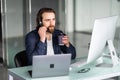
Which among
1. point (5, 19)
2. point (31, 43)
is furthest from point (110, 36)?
point (5, 19)

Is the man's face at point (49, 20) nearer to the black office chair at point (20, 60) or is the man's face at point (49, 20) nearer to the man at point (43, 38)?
the man at point (43, 38)

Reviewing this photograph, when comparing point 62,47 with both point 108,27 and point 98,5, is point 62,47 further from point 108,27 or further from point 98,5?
point 98,5

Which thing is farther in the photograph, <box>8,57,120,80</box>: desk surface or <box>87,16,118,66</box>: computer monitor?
<box>87,16,118,66</box>: computer monitor

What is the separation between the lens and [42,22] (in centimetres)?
292

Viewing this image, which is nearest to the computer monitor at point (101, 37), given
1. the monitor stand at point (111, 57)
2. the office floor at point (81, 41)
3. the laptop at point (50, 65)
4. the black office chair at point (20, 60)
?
the monitor stand at point (111, 57)

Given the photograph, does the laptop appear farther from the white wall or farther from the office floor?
the office floor

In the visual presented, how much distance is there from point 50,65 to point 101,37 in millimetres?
553

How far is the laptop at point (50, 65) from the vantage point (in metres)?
2.22

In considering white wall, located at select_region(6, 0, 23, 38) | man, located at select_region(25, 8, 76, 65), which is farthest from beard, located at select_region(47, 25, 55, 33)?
white wall, located at select_region(6, 0, 23, 38)

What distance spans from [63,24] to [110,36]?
133 inches

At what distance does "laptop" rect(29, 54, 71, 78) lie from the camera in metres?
2.22

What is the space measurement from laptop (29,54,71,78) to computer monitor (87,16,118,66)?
0.27 metres

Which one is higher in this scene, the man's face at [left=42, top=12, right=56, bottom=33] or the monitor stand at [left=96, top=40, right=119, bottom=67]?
the man's face at [left=42, top=12, right=56, bottom=33]

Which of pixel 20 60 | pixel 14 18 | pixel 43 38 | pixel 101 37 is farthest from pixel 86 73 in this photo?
pixel 14 18
